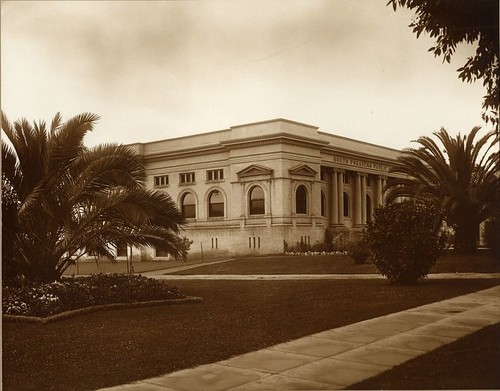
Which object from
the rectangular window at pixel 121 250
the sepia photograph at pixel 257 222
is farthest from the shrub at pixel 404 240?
the rectangular window at pixel 121 250

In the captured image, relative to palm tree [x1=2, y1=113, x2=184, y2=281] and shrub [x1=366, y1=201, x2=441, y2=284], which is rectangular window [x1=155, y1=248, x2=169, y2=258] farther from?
shrub [x1=366, y1=201, x2=441, y2=284]

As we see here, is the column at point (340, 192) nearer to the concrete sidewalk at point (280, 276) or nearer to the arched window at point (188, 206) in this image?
the concrete sidewalk at point (280, 276)

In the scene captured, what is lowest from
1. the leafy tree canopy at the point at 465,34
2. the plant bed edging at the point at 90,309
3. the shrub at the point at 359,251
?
the plant bed edging at the point at 90,309

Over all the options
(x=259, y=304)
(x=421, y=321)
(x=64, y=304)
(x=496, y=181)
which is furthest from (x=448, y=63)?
(x=64, y=304)

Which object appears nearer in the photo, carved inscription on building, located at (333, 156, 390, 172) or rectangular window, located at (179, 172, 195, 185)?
carved inscription on building, located at (333, 156, 390, 172)

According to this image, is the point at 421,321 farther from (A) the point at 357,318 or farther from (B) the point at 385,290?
(B) the point at 385,290

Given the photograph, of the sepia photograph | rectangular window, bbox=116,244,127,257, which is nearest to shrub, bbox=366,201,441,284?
the sepia photograph
